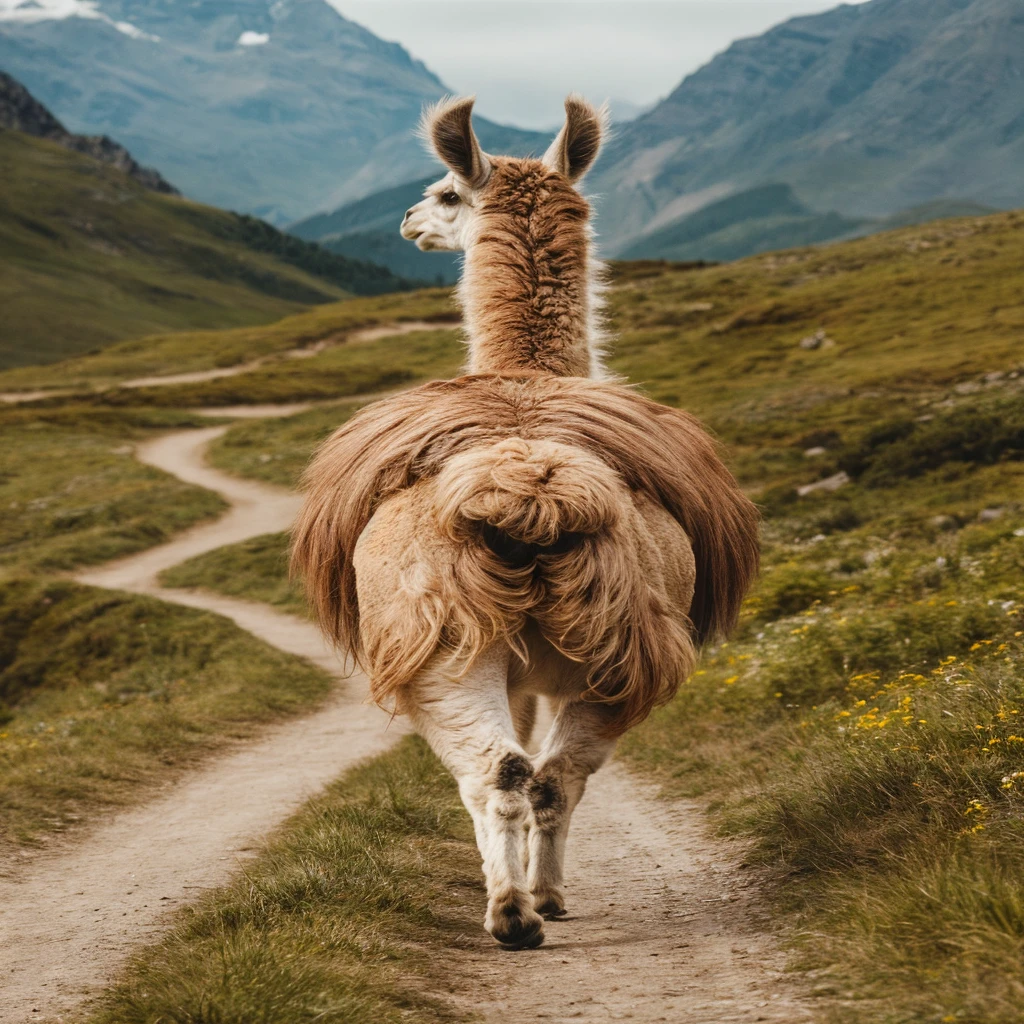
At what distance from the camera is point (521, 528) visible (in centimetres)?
404

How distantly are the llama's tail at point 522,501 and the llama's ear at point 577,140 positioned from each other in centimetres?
357

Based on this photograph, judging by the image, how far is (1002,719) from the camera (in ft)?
15.8

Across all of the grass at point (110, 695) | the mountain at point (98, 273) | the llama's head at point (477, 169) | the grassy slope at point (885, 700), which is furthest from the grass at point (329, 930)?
the mountain at point (98, 273)

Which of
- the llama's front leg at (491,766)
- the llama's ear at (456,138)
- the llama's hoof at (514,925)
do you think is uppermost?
the llama's ear at (456,138)

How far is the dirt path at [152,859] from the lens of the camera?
4.39m

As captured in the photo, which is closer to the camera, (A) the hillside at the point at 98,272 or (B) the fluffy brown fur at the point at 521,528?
(B) the fluffy brown fur at the point at 521,528

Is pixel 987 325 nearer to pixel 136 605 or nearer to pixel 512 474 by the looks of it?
pixel 136 605

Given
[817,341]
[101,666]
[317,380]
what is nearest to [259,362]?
[317,380]

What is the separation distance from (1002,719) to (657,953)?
1.94m

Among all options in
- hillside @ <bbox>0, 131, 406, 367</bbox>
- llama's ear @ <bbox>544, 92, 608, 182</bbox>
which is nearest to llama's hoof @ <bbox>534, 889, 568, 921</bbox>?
llama's ear @ <bbox>544, 92, 608, 182</bbox>

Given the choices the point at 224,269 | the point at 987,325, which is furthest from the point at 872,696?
the point at 224,269

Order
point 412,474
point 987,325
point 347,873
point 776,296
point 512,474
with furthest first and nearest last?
point 776,296, point 987,325, point 347,873, point 412,474, point 512,474

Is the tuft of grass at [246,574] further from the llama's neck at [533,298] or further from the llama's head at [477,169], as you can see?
the llama's neck at [533,298]

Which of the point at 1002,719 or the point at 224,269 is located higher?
the point at 224,269
